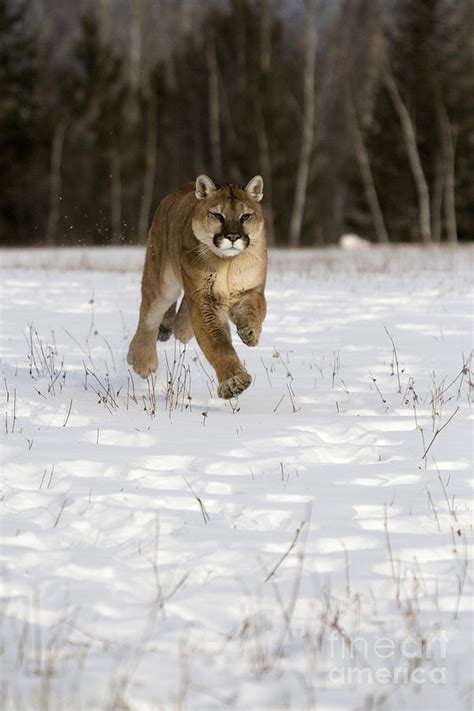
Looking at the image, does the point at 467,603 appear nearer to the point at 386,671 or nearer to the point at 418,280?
the point at 386,671

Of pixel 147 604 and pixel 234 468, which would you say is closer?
pixel 147 604

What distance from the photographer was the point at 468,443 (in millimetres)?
5086

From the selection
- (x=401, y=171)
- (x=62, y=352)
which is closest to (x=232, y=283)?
(x=62, y=352)

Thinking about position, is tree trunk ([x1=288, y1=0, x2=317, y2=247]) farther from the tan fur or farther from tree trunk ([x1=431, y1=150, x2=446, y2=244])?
the tan fur

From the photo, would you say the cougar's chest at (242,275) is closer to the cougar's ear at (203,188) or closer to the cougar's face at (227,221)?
the cougar's face at (227,221)

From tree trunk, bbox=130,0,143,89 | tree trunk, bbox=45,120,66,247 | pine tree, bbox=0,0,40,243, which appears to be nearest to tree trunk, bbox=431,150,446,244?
tree trunk, bbox=45,120,66,247

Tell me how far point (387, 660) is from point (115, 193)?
104 feet

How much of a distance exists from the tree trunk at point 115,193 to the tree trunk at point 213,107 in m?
3.41

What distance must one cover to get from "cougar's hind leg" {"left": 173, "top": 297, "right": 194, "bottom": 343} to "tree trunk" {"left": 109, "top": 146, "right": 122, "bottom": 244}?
2593 centimetres

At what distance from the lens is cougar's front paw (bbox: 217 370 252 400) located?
223 inches

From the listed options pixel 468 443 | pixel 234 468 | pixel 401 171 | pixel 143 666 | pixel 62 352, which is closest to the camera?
pixel 143 666

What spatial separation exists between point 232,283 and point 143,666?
12.3 ft

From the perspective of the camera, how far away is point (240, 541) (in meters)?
3.75

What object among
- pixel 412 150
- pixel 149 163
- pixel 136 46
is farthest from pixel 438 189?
pixel 136 46
